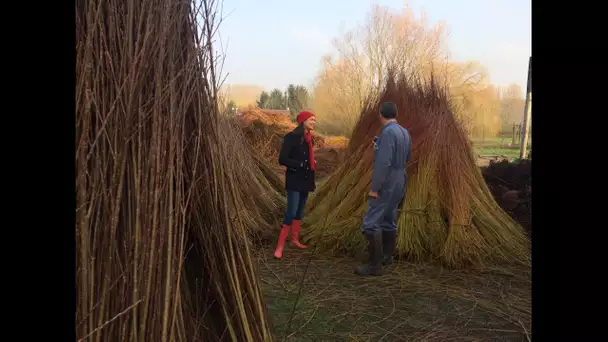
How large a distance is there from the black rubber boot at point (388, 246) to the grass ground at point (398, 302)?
96 mm

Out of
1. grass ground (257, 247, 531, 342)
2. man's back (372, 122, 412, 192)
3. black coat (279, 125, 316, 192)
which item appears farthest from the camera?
black coat (279, 125, 316, 192)

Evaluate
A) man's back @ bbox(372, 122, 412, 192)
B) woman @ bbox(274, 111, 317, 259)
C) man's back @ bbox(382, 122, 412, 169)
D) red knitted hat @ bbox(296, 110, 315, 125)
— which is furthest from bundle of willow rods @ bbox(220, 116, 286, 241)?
man's back @ bbox(382, 122, 412, 169)

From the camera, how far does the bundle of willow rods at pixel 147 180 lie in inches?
48.7

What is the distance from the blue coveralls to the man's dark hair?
0.08 metres

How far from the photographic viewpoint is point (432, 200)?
15.2 ft

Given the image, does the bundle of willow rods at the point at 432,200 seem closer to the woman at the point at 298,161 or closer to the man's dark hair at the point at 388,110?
the woman at the point at 298,161

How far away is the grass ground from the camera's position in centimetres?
300

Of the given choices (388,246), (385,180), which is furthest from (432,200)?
(385,180)

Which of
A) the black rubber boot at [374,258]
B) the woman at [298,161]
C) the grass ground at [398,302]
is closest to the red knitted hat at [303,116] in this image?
the woman at [298,161]

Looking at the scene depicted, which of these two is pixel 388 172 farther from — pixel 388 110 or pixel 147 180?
pixel 147 180

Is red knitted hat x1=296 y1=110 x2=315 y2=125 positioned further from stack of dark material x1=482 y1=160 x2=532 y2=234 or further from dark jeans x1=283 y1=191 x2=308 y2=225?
stack of dark material x1=482 y1=160 x2=532 y2=234

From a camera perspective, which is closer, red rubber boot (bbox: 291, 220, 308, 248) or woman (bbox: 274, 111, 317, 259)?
woman (bbox: 274, 111, 317, 259)

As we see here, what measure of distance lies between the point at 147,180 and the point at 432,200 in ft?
12.4
